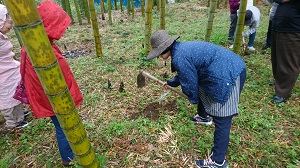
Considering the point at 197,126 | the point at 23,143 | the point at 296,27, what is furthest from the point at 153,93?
the point at 296,27

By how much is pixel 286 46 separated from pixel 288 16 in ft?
1.48

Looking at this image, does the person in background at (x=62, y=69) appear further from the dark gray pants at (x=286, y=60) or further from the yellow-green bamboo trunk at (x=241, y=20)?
the yellow-green bamboo trunk at (x=241, y=20)

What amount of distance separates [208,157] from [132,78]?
2447 mm

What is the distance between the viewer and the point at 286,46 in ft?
10.3

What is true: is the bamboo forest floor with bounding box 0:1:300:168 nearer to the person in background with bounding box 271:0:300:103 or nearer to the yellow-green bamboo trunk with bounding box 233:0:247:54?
the person in background with bounding box 271:0:300:103

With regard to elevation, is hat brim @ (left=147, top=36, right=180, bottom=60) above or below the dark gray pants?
above

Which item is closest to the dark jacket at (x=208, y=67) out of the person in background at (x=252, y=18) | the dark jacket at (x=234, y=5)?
the person in background at (x=252, y=18)

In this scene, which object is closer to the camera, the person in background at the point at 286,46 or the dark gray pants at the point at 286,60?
the person in background at the point at 286,46

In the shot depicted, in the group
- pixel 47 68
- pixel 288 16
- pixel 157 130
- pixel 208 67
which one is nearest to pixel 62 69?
pixel 47 68

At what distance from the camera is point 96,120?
3273 mm

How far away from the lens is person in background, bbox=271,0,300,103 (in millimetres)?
2988

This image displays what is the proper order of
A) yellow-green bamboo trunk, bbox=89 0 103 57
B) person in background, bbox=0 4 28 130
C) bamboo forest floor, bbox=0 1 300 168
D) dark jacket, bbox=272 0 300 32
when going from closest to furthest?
bamboo forest floor, bbox=0 1 300 168 < person in background, bbox=0 4 28 130 < dark jacket, bbox=272 0 300 32 < yellow-green bamboo trunk, bbox=89 0 103 57

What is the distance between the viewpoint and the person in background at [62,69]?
1664 mm

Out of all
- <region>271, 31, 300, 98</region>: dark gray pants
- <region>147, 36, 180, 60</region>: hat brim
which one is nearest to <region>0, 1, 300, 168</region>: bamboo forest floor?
<region>271, 31, 300, 98</region>: dark gray pants
